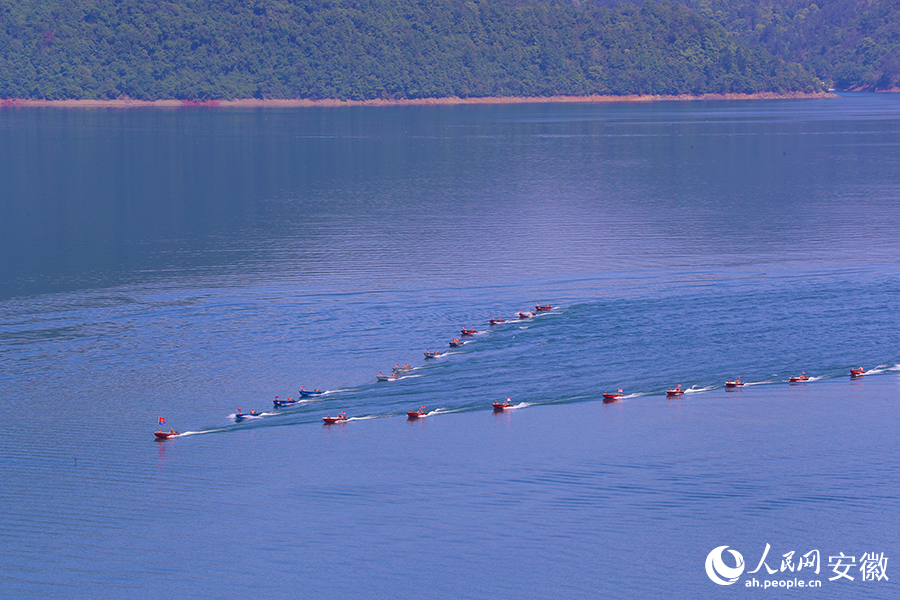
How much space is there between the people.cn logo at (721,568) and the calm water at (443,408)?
20.3 inches

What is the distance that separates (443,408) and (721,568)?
20.2 meters

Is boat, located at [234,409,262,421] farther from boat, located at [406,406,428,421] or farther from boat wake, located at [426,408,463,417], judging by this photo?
boat wake, located at [426,408,463,417]

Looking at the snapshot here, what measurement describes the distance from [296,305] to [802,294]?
36.7m

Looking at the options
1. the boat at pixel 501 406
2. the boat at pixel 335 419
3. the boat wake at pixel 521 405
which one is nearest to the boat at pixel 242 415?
the boat at pixel 335 419

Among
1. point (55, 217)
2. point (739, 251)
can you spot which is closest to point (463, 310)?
point (739, 251)

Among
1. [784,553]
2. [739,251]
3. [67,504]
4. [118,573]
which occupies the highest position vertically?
[739,251]

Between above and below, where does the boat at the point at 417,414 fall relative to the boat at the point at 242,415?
below

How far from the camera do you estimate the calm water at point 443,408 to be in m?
42.7

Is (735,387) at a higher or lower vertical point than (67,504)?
higher

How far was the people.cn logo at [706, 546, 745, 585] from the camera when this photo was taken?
4119 centimetres

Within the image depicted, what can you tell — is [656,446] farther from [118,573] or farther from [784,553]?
[118,573]

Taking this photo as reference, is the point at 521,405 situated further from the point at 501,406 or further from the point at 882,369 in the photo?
the point at 882,369

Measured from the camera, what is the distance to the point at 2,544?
44.2 meters

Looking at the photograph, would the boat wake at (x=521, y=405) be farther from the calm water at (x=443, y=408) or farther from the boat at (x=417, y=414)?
the boat at (x=417, y=414)
